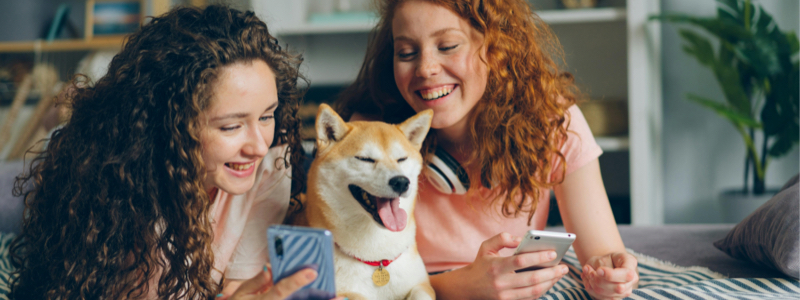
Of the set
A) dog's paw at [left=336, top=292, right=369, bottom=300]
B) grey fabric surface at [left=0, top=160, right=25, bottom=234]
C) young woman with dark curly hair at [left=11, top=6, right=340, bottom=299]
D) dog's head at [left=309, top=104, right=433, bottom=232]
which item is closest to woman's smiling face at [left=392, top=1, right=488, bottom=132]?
dog's head at [left=309, top=104, right=433, bottom=232]

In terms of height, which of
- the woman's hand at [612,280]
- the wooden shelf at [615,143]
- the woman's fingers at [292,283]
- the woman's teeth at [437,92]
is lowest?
the wooden shelf at [615,143]

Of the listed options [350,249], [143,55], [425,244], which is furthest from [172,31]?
[425,244]

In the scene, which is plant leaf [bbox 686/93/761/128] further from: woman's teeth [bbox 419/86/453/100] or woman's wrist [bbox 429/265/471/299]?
woman's wrist [bbox 429/265/471/299]

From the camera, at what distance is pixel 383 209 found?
0.98 m

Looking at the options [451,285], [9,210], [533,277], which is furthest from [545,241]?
[9,210]

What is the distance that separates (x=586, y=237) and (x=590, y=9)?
1557mm

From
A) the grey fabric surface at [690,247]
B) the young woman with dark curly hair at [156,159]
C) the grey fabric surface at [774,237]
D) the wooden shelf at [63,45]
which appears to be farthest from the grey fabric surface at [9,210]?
the grey fabric surface at [774,237]

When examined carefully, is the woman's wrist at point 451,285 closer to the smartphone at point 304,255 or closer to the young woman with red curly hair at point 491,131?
the young woman with red curly hair at point 491,131

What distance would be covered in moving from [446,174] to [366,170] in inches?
10.5

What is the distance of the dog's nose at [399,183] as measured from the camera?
3.12 feet

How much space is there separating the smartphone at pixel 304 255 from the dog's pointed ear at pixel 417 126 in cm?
45

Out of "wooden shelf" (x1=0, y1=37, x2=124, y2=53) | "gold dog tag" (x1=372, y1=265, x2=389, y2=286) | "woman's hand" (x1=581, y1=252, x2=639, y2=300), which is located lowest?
"woman's hand" (x1=581, y1=252, x2=639, y2=300)

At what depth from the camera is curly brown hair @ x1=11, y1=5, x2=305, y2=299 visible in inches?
37.8

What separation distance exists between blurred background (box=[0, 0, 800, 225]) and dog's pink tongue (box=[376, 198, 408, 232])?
52.5 inches
